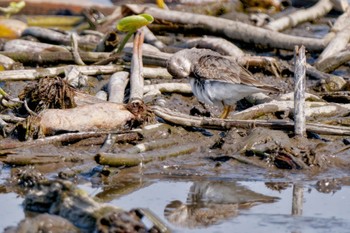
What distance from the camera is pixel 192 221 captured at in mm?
6668

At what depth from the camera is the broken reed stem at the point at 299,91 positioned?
8.40 metres

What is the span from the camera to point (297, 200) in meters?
7.32

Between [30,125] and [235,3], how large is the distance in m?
7.28

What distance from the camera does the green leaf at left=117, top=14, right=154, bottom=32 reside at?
9625 mm

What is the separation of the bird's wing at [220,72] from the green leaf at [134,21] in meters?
0.77

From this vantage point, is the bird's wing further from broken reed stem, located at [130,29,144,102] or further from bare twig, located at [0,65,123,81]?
bare twig, located at [0,65,123,81]

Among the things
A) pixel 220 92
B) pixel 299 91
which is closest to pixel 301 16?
pixel 220 92

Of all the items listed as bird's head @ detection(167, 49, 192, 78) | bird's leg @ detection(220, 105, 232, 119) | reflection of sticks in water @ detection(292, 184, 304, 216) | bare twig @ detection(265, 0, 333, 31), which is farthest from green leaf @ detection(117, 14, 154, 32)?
bare twig @ detection(265, 0, 333, 31)

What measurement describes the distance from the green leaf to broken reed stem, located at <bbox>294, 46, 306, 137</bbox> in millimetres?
1895

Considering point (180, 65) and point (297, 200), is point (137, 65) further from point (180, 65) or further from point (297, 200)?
point (297, 200)

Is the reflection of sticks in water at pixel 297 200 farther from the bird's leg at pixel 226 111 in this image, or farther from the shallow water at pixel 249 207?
the bird's leg at pixel 226 111

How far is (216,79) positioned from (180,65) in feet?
1.51

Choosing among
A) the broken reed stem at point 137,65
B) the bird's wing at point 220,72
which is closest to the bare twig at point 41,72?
the broken reed stem at point 137,65

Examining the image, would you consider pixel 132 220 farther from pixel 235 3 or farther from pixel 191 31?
pixel 235 3
